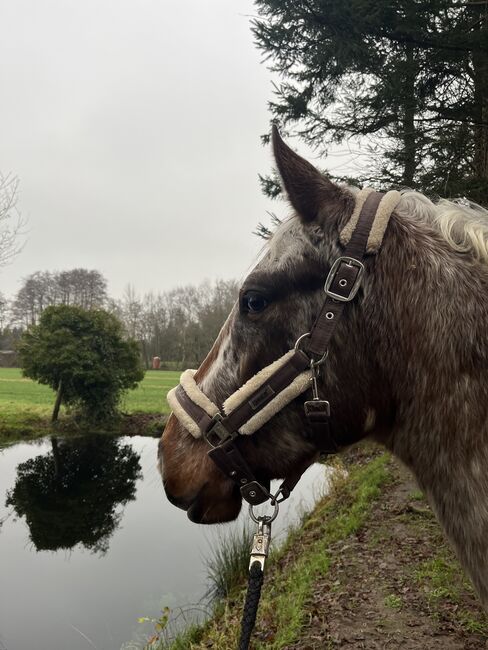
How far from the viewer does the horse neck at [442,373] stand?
Result: 4.67 ft

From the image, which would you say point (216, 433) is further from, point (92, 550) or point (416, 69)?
point (92, 550)

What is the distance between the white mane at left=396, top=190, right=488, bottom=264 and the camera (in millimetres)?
1613

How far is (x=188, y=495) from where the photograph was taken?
177cm

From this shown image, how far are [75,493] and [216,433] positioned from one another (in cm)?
1150

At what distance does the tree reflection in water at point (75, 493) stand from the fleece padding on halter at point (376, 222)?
950cm

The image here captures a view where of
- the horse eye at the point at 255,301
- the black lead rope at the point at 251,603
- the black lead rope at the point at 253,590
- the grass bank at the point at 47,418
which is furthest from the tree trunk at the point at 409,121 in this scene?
the grass bank at the point at 47,418

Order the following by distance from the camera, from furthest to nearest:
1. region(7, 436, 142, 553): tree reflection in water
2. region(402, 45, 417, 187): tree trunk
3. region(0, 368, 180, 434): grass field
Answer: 1. region(0, 368, 180, 434): grass field
2. region(7, 436, 142, 553): tree reflection in water
3. region(402, 45, 417, 187): tree trunk

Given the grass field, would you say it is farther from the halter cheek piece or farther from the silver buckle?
the silver buckle

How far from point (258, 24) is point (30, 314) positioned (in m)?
60.8

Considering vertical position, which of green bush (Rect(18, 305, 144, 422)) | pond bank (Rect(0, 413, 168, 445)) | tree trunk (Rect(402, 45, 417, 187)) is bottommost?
pond bank (Rect(0, 413, 168, 445))

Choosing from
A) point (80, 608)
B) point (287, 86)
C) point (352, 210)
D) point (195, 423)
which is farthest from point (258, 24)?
point (80, 608)

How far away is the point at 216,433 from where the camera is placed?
1.71m

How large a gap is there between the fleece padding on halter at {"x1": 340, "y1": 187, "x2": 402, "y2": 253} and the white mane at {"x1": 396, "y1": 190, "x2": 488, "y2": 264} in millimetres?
131

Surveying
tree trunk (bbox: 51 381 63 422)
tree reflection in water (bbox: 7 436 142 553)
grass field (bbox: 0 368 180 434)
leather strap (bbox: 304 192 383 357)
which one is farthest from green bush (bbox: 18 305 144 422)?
leather strap (bbox: 304 192 383 357)
